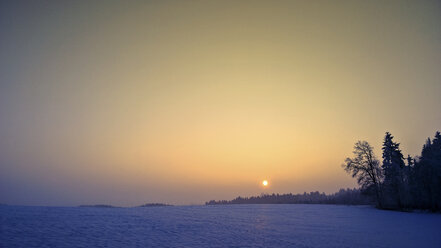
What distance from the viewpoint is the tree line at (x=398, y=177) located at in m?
49.8

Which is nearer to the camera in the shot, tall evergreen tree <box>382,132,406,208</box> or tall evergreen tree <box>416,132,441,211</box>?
tall evergreen tree <box>416,132,441,211</box>

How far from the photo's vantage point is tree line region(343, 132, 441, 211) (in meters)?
49.8

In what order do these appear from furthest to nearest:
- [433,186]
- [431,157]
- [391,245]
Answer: [431,157] < [433,186] < [391,245]

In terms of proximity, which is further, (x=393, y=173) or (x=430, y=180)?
(x=393, y=173)

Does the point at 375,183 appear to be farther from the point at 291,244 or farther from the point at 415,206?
the point at 291,244

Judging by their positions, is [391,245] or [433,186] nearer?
[391,245]

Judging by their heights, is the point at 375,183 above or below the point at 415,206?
above

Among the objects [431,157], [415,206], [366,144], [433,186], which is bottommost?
[415,206]

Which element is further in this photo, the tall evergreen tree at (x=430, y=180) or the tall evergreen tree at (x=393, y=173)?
the tall evergreen tree at (x=393, y=173)

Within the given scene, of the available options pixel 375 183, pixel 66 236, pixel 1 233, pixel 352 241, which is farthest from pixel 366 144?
pixel 1 233

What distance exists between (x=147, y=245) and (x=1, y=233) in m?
15.4

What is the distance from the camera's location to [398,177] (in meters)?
60.3

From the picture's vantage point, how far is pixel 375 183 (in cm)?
6278

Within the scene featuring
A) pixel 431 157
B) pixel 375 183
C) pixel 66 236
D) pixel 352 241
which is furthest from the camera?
pixel 375 183
